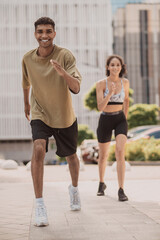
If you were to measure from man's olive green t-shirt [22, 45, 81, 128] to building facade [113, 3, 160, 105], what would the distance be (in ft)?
245

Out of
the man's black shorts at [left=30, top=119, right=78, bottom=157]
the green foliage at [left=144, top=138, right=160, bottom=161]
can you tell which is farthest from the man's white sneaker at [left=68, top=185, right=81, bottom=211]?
the green foliage at [left=144, top=138, right=160, bottom=161]

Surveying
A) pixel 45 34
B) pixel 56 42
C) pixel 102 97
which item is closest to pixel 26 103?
pixel 45 34

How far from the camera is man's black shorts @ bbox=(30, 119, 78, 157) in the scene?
4.56 m

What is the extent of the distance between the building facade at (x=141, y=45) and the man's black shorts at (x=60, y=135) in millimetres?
74511

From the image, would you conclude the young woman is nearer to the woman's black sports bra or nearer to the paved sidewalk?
the woman's black sports bra

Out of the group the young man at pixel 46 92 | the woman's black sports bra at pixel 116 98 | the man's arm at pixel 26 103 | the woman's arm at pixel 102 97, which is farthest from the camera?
the woman's black sports bra at pixel 116 98

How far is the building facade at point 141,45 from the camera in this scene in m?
79.0

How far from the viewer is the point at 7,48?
72.3 meters

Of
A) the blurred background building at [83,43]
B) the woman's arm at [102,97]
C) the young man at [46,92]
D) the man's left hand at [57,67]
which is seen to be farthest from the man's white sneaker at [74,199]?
the blurred background building at [83,43]

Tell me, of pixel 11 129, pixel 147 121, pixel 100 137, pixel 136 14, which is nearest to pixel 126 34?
pixel 136 14

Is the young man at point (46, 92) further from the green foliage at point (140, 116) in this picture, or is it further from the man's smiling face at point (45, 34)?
the green foliage at point (140, 116)

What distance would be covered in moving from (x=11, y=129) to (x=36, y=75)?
2659 inches

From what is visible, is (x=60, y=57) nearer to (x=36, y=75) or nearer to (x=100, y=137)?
(x=36, y=75)

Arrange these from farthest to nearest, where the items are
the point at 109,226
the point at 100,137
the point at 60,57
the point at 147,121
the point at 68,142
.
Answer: the point at 147,121 → the point at 100,137 → the point at 68,142 → the point at 60,57 → the point at 109,226
